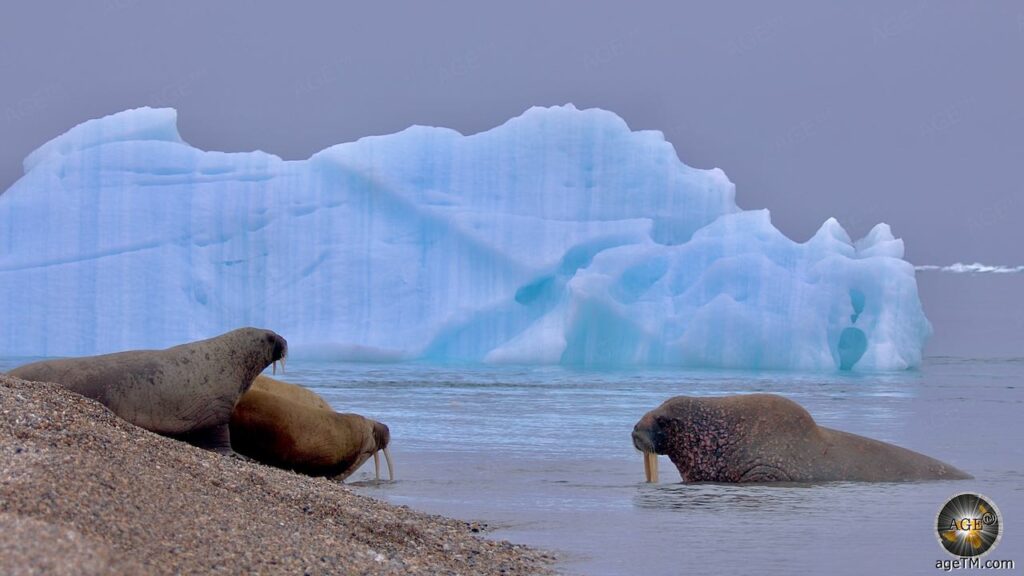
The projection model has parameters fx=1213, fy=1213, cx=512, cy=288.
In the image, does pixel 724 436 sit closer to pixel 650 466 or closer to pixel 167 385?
pixel 650 466

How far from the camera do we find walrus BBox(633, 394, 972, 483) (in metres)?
6.92

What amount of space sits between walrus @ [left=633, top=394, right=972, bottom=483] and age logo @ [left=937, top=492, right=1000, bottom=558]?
0.83 meters

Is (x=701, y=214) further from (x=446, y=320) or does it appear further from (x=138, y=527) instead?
(x=138, y=527)

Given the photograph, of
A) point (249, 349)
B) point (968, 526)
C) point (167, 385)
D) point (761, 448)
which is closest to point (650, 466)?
point (761, 448)

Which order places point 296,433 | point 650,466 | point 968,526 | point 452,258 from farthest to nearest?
1. point 452,258
2. point 650,466
3. point 296,433
4. point 968,526

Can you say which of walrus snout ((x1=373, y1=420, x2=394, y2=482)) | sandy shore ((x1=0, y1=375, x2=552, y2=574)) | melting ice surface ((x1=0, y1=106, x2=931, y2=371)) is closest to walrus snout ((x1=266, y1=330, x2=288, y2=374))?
walrus snout ((x1=373, y1=420, x2=394, y2=482))

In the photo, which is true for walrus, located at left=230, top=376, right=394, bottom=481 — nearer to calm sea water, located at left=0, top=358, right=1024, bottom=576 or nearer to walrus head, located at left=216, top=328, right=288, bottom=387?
walrus head, located at left=216, top=328, right=288, bottom=387

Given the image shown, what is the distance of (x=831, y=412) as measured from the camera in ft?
42.7

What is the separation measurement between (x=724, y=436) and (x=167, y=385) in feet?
10.3

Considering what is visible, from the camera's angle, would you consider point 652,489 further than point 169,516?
Yes

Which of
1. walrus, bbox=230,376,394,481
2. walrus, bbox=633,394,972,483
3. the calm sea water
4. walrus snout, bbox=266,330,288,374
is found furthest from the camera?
walrus, bbox=633,394,972,483

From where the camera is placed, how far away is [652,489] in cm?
668

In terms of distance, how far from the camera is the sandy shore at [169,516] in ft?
10.1

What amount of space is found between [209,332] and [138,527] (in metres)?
18.5
